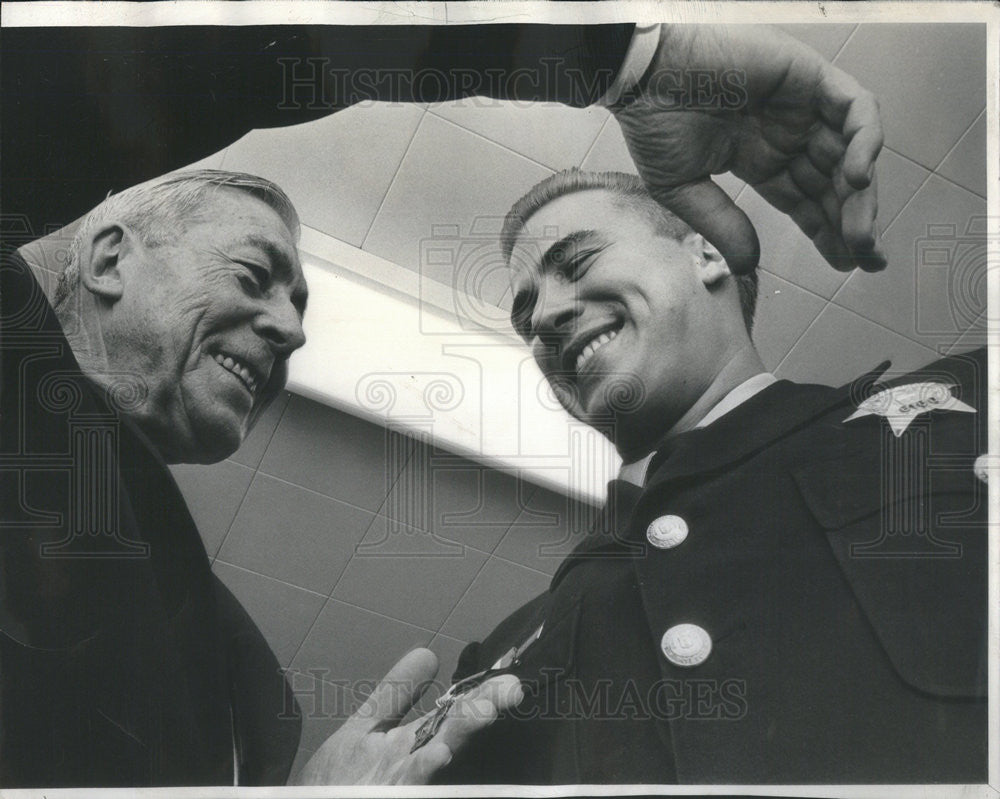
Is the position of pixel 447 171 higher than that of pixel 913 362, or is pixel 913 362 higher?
pixel 447 171

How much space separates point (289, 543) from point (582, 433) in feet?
2.48

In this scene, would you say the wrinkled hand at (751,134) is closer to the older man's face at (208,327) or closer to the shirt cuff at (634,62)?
the shirt cuff at (634,62)

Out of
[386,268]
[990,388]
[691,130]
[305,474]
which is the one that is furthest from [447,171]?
[990,388]

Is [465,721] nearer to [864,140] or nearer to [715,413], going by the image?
[715,413]

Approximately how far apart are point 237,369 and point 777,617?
141 centimetres

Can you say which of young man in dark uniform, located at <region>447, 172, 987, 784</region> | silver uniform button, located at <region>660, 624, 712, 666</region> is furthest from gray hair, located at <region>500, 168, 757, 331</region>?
silver uniform button, located at <region>660, 624, 712, 666</region>

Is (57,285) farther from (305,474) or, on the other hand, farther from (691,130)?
Answer: (691,130)

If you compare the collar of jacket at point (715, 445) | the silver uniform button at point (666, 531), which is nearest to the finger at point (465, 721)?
the collar of jacket at point (715, 445)

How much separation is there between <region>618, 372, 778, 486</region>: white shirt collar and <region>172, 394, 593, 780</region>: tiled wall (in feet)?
0.43

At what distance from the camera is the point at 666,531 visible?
265 cm

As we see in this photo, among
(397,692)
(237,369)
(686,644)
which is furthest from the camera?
(237,369)

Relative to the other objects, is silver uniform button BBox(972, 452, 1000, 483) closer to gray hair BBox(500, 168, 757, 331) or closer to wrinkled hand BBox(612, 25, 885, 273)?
wrinkled hand BBox(612, 25, 885, 273)

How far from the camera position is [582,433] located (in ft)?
9.06

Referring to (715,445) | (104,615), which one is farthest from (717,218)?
(104,615)
